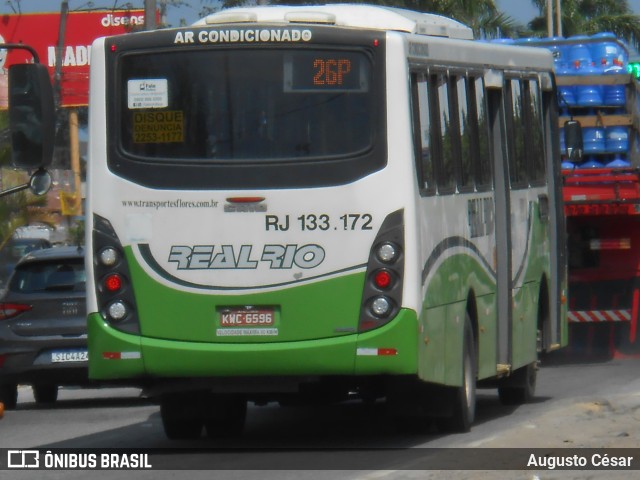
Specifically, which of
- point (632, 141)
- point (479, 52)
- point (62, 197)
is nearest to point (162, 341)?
point (479, 52)

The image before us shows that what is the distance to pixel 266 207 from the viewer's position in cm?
1088

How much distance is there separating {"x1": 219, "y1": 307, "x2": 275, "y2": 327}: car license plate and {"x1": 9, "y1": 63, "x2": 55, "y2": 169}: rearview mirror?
167 cm

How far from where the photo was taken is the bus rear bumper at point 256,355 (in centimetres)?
1063

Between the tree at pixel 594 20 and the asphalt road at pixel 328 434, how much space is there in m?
49.4

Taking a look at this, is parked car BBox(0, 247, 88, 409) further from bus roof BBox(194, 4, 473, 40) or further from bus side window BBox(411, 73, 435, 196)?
bus side window BBox(411, 73, 435, 196)

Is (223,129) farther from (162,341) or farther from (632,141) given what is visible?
(632,141)

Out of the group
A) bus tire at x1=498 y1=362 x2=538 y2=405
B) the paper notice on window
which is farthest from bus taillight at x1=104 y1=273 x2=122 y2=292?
bus tire at x1=498 y1=362 x2=538 y2=405

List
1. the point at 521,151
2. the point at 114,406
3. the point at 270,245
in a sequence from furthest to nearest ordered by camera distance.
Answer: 1. the point at 114,406
2. the point at 521,151
3. the point at 270,245

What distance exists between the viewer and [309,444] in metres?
11.9

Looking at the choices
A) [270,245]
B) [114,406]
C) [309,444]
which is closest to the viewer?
[270,245]

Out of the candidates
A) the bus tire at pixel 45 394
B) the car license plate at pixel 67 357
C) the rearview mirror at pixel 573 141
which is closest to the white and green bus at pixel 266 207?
the car license plate at pixel 67 357

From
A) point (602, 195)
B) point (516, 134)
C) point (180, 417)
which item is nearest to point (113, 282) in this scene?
point (180, 417)

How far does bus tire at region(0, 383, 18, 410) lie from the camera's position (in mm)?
16237

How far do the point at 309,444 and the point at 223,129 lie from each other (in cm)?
252
